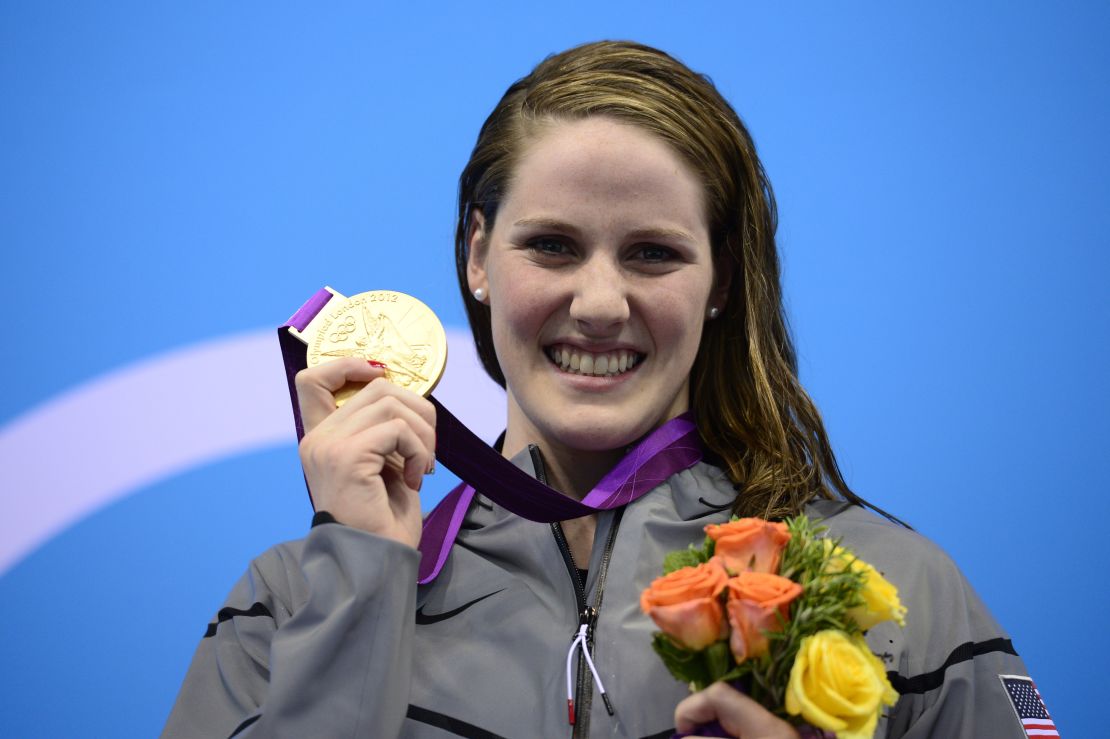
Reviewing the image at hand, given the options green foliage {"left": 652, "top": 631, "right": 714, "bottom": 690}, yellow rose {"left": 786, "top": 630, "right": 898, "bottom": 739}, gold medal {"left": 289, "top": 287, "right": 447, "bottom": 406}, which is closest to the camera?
yellow rose {"left": 786, "top": 630, "right": 898, "bottom": 739}

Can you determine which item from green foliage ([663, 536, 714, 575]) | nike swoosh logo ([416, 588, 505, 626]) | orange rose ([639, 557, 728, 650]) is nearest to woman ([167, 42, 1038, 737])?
nike swoosh logo ([416, 588, 505, 626])

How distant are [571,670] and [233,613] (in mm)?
536

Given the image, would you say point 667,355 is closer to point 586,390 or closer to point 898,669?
point 586,390

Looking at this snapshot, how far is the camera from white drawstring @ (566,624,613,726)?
5.46ft

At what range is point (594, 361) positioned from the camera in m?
1.90

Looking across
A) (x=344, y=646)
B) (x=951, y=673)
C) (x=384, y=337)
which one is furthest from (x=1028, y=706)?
(x=384, y=337)

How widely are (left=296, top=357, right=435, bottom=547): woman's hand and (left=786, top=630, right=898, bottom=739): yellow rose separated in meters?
0.62

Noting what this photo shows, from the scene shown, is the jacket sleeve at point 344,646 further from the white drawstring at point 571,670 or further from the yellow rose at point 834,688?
the yellow rose at point 834,688

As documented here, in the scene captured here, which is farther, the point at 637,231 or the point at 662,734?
the point at 637,231

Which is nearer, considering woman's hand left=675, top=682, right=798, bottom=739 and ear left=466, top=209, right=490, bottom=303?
woman's hand left=675, top=682, right=798, bottom=739

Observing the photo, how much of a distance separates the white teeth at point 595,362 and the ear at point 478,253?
0.25 meters

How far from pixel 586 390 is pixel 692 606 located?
0.68 meters

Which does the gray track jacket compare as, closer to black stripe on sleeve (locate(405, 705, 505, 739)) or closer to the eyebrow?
black stripe on sleeve (locate(405, 705, 505, 739))

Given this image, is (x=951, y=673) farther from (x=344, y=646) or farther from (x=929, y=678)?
(x=344, y=646)
